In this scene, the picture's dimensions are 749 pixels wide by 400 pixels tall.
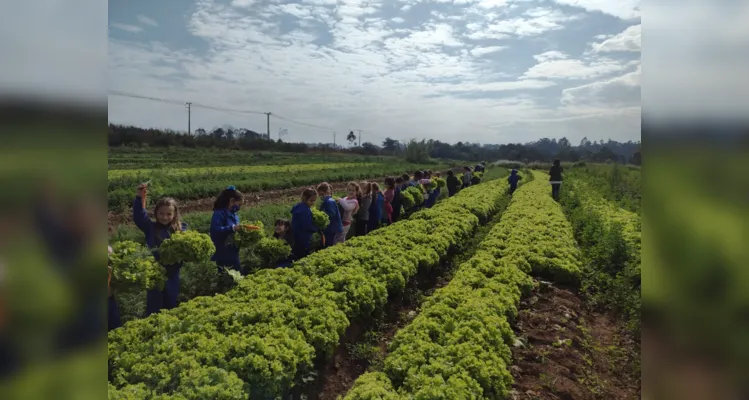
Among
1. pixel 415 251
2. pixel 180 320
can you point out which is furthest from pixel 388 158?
pixel 180 320

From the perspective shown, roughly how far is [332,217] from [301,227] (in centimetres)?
135

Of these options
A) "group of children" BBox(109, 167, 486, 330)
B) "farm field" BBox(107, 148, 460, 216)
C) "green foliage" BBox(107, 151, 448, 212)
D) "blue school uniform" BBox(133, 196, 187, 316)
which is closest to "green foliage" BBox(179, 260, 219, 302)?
"group of children" BBox(109, 167, 486, 330)

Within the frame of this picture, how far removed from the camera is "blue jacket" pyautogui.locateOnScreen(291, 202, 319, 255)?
8.91 meters

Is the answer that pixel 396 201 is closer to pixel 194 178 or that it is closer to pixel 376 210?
pixel 376 210

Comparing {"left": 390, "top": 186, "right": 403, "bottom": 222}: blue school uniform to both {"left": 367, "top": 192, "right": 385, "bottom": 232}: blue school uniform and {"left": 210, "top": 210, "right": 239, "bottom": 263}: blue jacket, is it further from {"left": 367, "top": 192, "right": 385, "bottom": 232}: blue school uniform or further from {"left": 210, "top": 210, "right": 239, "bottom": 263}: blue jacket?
{"left": 210, "top": 210, "right": 239, "bottom": 263}: blue jacket

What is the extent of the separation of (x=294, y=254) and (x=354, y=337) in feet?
9.12

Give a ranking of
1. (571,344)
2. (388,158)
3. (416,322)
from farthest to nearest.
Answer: (388,158) < (571,344) < (416,322)

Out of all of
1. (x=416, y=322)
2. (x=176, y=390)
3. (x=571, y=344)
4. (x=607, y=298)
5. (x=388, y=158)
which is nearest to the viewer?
(x=176, y=390)

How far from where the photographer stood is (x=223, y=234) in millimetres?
7254

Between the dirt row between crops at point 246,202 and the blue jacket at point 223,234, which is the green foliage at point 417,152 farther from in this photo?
the blue jacket at point 223,234

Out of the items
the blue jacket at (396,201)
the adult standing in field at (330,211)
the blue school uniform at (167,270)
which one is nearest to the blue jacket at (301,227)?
the adult standing in field at (330,211)

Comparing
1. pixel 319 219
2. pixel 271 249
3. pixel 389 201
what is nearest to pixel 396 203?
pixel 389 201

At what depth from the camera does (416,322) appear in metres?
6.12
